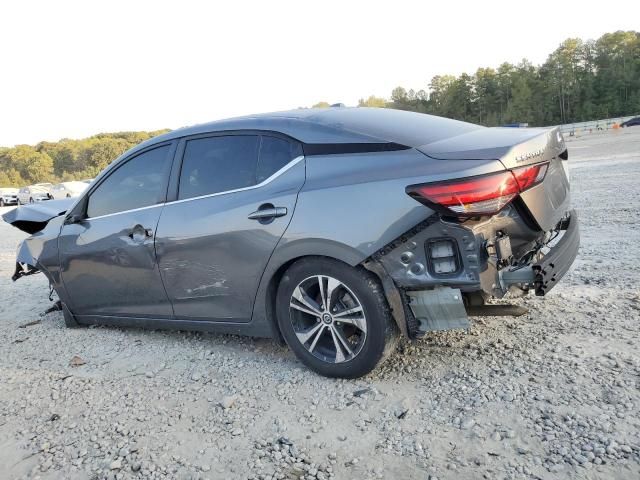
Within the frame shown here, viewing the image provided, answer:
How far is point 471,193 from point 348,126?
98 cm

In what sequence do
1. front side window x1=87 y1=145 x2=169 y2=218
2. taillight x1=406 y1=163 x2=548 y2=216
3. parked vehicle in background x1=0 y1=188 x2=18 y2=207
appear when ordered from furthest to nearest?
1. parked vehicle in background x1=0 y1=188 x2=18 y2=207
2. front side window x1=87 y1=145 x2=169 y2=218
3. taillight x1=406 y1=163 x2=548 y2=216

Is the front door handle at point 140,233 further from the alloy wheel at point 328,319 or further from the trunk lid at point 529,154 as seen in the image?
the trunk lid at point 529,154

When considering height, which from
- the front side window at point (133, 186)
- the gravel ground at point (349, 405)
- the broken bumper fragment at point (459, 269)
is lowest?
the gravel ground at point (349, 405)

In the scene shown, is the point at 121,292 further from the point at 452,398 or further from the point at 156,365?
the point at 452,398

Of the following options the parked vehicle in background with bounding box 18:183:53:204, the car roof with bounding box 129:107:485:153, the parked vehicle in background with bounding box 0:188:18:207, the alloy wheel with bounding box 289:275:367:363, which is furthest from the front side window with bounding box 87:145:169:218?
the parked vehicle in background with bounding box 0:188:18:207

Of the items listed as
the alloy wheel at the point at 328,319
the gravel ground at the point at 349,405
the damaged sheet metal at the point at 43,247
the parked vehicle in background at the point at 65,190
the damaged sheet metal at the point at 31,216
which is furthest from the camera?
the parked vehicle in background at the point at 65,190

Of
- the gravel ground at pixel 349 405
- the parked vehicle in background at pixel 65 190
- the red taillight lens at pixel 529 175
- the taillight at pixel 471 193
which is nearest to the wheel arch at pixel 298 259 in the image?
the gravel ground at pixel 349 405

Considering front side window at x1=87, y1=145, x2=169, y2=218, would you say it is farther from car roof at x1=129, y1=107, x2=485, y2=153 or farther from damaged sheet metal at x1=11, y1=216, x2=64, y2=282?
damaged sheet metal at x1=11, y1=216, x2=64, y2=282

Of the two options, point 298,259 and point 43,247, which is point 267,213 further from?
point 43,247

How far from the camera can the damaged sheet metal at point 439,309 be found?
9.10 ft

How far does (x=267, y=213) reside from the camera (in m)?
3.21

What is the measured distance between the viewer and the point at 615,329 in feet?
11.4

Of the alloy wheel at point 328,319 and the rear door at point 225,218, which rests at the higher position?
the rear door at point 225,218

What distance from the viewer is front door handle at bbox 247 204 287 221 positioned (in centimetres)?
316
